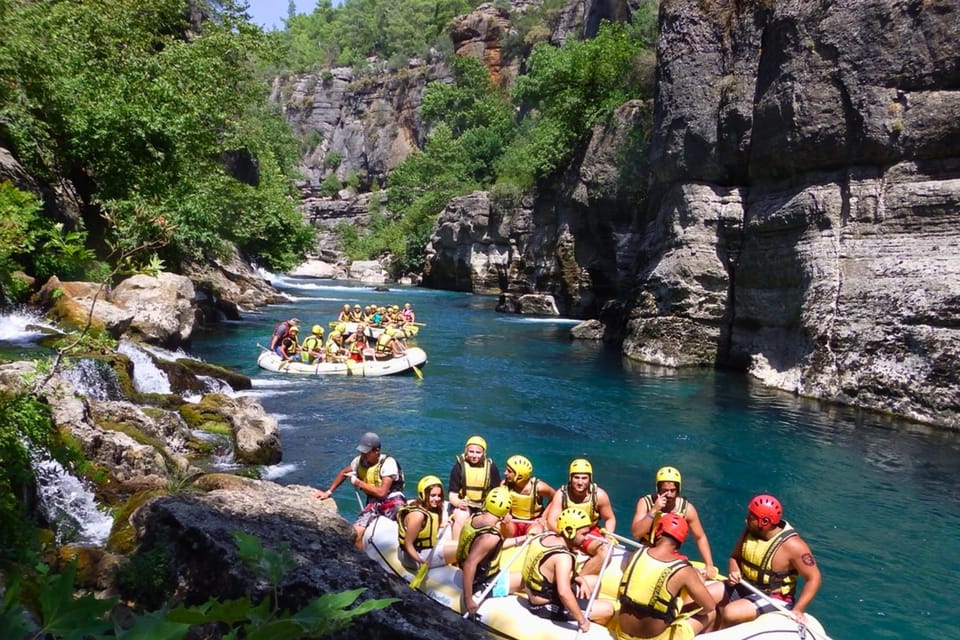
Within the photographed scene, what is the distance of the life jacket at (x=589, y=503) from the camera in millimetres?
6964

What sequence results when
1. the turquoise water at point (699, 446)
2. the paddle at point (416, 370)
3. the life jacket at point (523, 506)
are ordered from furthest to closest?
the paddle at point (416, 370)
the turquoise water at point (699, 446)
the life jacket at point (523, 506)

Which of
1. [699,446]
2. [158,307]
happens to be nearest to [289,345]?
[158,307]

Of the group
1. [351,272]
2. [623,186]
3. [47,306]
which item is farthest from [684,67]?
[351,272]

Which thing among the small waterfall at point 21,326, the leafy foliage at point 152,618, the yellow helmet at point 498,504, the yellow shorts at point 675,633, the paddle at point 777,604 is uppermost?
the leafy foliage at point 152,618

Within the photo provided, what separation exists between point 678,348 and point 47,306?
15905mm

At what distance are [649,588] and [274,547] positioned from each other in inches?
109

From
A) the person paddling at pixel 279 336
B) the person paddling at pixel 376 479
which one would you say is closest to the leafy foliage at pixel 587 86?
the person paddling at pixel 279 336

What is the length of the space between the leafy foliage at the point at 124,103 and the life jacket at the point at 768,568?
43.4ft

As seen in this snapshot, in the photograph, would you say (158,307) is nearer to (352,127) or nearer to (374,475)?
(374,475)

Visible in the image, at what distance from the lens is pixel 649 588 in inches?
201

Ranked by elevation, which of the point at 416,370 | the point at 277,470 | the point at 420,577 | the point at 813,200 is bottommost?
the point at 277,470

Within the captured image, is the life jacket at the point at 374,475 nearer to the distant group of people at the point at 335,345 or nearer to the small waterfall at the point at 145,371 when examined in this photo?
the small waterfall at the point at 145,371

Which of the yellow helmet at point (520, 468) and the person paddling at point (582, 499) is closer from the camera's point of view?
the person paddling at point (582, 499)

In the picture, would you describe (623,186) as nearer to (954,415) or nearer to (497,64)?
(954,415)
